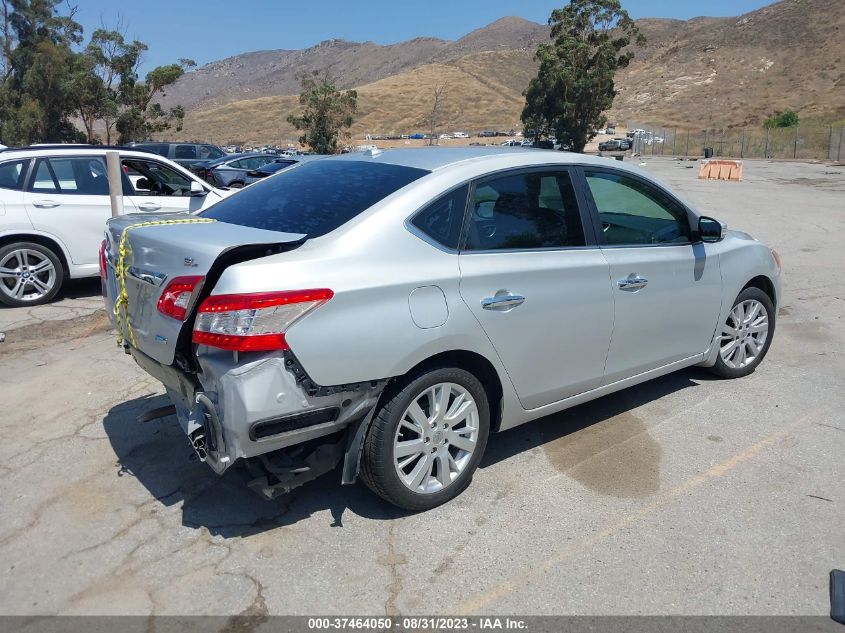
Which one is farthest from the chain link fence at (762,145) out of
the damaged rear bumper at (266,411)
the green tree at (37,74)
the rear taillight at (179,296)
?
the rear taillight at (179,296)

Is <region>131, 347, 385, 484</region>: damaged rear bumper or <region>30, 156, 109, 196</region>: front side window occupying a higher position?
<region>30, 156, 109, 196</region>: front side window

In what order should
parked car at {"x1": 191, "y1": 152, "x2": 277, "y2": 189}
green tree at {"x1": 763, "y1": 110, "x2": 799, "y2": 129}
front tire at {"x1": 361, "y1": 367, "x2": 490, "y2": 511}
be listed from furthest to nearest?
green tree at {"x1": 763, "y1": 110, "x2": 799, "y2": 129}
parked car at {"x1": 191, "y1": 152, "x2": 277, "y2": 189}
front tire at {"x1": 361, "y1": 367, "x2": 490, "y2": 511}

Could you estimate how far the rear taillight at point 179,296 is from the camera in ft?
9.90

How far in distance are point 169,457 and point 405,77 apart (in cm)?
14371

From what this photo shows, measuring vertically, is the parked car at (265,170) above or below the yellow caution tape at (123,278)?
above

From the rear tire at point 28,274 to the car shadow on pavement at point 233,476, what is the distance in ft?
12.1

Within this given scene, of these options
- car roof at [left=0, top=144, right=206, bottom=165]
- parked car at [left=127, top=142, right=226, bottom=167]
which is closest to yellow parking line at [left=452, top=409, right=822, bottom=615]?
car roof at [left=0, top=144, right=206, bottom=165]

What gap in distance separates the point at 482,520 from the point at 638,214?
2440 mm

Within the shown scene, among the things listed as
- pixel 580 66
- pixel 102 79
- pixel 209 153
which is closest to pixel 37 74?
pixel 102 79

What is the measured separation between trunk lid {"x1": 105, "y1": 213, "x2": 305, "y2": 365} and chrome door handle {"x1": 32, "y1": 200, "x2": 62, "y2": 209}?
4.74m

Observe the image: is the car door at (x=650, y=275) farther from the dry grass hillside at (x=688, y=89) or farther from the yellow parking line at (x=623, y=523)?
the dry grass hillside at (x=688, y=89)

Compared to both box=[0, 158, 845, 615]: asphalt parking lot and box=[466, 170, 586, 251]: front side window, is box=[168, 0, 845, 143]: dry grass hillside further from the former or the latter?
box=[466, 170, 586, 251]: front side window

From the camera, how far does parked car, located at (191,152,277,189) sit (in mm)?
18516

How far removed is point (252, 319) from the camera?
2859mm
